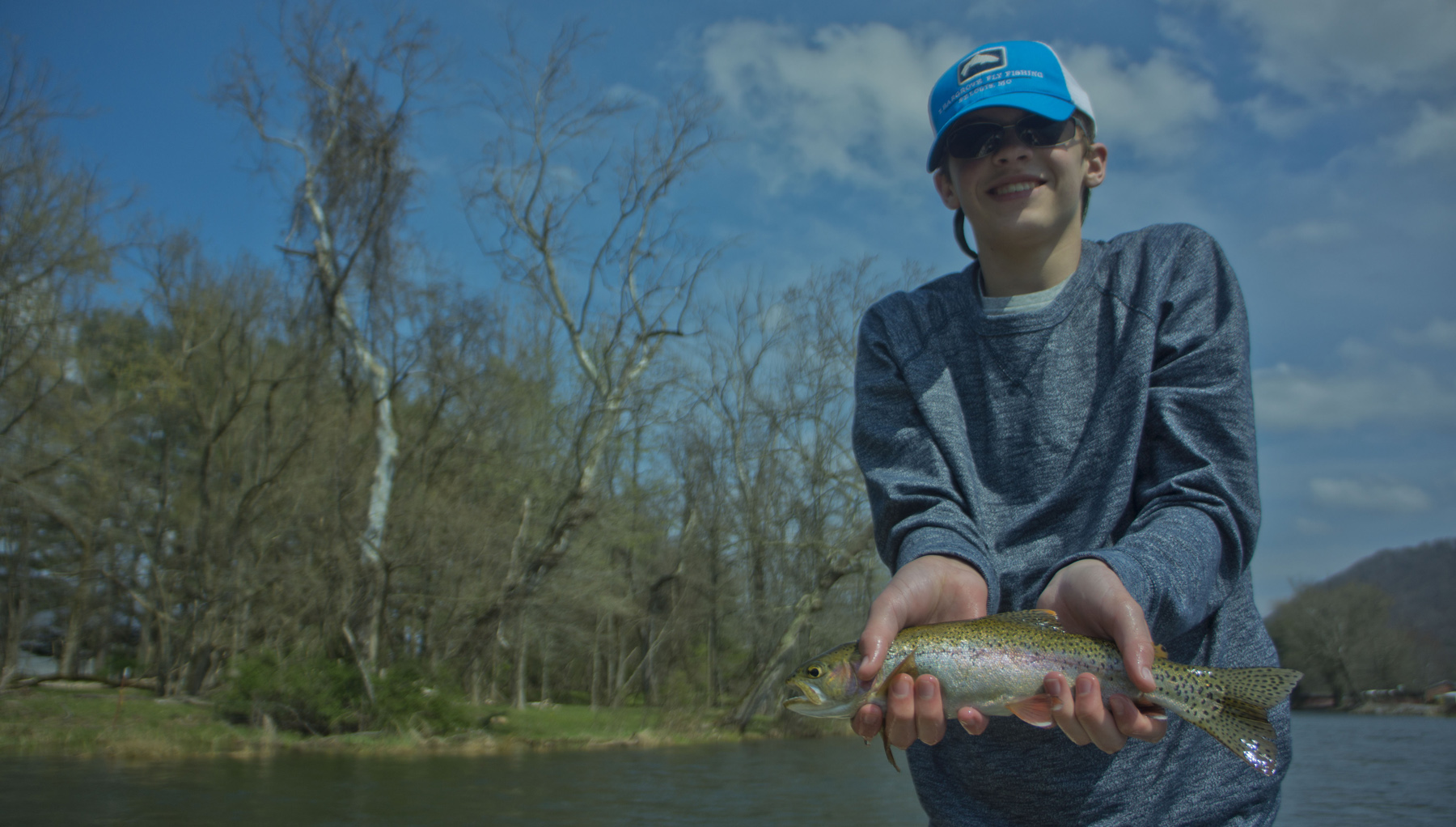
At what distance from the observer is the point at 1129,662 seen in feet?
4.61

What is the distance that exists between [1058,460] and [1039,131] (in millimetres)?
718

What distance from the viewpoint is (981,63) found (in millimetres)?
2068

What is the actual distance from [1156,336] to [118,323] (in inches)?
1251

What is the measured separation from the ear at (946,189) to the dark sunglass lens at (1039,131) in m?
0.23

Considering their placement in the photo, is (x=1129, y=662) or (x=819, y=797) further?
(x=819, y=797)

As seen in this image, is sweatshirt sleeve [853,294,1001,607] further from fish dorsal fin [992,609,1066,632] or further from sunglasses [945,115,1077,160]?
sunglasses [945,115,1077,160]

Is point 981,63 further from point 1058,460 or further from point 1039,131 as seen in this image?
point 1058,460

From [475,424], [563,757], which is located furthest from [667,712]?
[475,424]

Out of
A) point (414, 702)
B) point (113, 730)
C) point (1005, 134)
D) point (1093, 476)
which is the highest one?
point (1005, 134)

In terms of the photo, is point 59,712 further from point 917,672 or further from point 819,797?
point 917,672

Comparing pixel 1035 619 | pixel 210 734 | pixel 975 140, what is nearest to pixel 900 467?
pixel 1035 619

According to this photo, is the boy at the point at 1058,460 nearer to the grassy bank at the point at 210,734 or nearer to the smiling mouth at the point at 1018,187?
the smiling mouth at the point at 1018,187

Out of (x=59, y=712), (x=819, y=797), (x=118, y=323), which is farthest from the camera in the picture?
(x=118, y=323)

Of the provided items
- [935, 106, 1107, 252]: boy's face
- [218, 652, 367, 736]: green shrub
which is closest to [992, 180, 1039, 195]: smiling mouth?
[935, 106, 1107, 252]: boy's face
